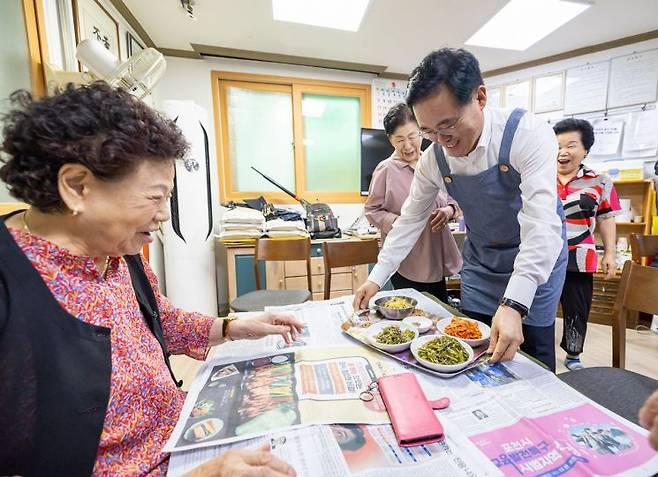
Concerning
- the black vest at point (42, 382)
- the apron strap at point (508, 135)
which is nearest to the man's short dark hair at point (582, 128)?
the apron strap at point (508, 135)

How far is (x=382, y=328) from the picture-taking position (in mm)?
980

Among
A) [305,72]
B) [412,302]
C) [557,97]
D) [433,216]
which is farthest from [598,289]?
[305,72]

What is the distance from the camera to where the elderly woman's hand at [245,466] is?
1.54 ft

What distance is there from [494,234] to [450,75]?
0.59 metres

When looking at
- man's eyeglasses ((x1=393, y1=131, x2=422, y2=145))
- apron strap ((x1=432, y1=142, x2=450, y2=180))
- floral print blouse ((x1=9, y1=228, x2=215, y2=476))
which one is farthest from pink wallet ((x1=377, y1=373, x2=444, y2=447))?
man's eyeglasses ((x1=393, y1=131, x2=422, y2=145))

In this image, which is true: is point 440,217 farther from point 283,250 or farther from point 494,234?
point 283,250

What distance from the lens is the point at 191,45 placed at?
9.43 feet

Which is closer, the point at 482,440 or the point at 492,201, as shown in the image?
the point at 482,440

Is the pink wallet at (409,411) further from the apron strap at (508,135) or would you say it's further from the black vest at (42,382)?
the apron strap at (508,135)

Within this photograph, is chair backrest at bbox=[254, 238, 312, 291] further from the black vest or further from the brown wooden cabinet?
the black vest

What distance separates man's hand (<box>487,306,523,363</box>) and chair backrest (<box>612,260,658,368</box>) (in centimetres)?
72

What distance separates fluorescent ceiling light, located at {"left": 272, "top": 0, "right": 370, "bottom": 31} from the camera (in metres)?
2.28

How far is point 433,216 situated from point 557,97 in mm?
2944

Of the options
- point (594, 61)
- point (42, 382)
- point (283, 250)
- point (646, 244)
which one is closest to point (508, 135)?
point (42, 382)
